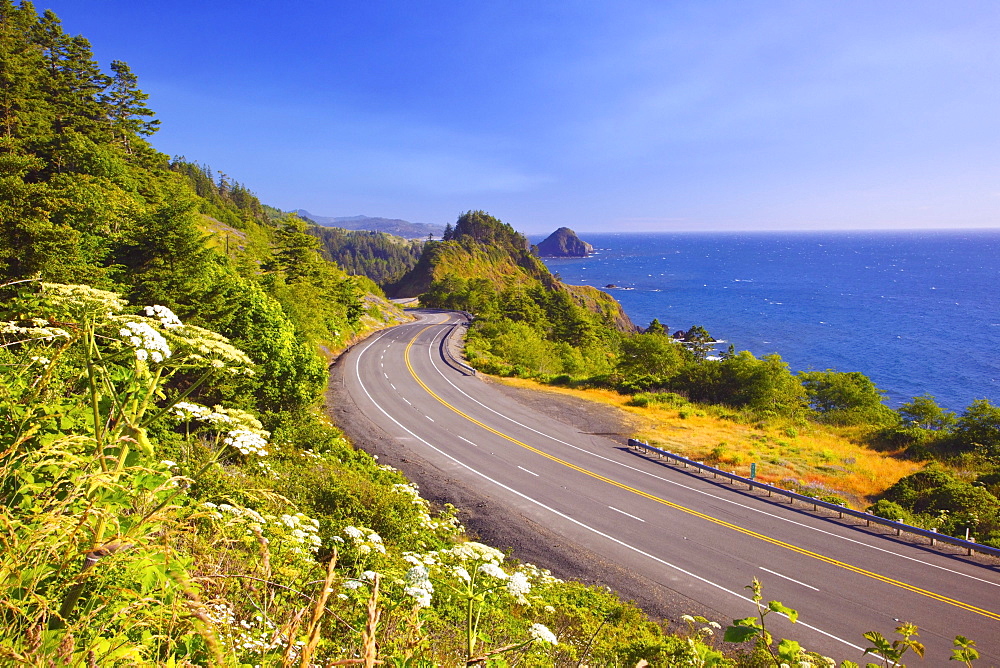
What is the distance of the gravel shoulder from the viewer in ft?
39.8

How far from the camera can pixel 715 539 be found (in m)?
15.2

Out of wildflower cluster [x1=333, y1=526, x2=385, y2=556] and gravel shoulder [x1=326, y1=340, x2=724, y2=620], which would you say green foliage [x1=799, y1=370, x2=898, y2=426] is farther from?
wildflower cluster [x1=333, y1=526, x2=385, y2=556]

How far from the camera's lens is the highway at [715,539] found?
462 inches

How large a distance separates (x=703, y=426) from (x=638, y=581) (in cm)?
1718

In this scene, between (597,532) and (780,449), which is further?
(780,449)

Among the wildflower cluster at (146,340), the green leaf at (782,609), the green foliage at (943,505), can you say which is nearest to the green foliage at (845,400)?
the green foliage at (943,505)

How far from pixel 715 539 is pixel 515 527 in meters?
6.56

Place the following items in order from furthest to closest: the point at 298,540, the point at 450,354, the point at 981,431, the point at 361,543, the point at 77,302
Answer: the point at 450,354 < the point at 981,431 < the point at 361,543 < the point at 298,540 < the point at 77,302

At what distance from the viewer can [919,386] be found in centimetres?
6062

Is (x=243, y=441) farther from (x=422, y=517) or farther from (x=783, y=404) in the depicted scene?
(x=783, y=404)

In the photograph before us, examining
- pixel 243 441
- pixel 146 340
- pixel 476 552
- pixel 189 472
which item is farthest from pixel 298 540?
pixel 146 340

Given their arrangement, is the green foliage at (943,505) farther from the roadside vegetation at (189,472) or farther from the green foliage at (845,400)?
the green foliage at (845,400)

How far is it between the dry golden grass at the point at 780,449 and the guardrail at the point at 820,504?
4.14ft

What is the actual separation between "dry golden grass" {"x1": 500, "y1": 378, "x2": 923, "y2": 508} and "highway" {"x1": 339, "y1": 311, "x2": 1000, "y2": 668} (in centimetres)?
302
